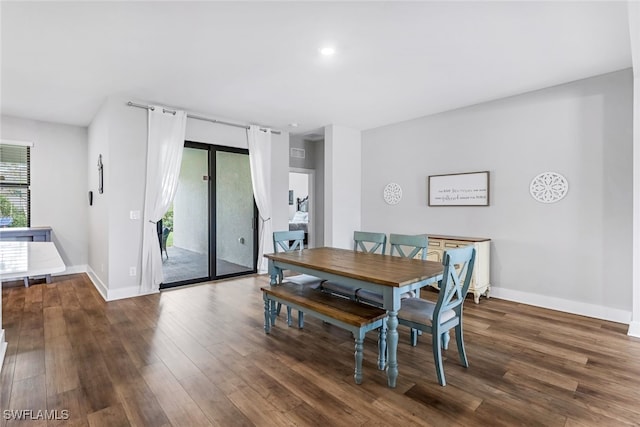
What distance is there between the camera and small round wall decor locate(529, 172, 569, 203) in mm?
3805

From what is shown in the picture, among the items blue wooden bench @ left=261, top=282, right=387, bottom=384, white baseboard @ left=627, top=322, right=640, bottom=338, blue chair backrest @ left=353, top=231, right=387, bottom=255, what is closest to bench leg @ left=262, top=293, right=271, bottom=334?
blue wooden bench @ left=261, top=282, right=387, bottom=384

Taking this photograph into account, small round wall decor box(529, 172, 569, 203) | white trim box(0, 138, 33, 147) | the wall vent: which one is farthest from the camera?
the wall vent

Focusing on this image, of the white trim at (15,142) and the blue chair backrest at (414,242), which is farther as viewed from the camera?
the white trim at (15,142)

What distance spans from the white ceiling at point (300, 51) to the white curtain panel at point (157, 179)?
0.30 metres

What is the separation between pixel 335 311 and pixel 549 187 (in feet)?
10.6

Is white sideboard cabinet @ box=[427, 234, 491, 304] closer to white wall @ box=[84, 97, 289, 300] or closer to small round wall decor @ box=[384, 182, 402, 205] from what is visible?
small round wall decor @ box=[384, 182, 402, 205]

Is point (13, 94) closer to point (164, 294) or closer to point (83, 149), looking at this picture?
point (83, 149)

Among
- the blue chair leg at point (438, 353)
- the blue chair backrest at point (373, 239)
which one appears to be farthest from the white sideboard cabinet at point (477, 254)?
the blue chair leg at point (438, 353)

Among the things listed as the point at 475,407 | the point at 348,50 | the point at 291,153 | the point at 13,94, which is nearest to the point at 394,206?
the point at 291,153

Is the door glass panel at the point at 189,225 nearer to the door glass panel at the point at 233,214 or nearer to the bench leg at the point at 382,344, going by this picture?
the door glass panel at the point at 233,214

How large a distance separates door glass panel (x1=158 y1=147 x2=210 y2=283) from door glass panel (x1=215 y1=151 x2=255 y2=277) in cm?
20

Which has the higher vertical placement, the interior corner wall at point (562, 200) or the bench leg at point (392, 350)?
the interior corner wall at point (562, 200)

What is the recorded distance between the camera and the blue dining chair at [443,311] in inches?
86.7

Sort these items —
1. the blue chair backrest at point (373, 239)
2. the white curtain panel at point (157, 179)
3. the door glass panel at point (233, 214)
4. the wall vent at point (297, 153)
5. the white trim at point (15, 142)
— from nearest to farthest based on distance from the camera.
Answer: the blue chair backrest at point (373, 239)
the white curtain panel at point (157, 179)
the white trim at point (15, 142)
the door glass panel at point (233, 214)
the wall vent at point (297, 153)
